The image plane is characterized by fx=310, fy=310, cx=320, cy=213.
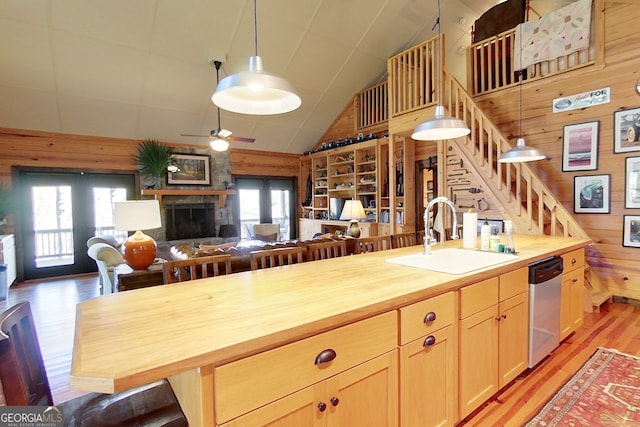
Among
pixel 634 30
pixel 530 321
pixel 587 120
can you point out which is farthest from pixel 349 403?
pixel 634 30

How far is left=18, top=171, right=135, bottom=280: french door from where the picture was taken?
18.9ft

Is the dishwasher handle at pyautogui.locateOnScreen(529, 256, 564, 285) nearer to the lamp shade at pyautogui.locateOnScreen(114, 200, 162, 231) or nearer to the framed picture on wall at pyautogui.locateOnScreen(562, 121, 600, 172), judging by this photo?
the framed picture on wall at pyautogui.locateOnScreen(562, 121, 600, 172)

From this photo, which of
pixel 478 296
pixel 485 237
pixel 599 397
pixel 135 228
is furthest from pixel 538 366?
pixel 135 228

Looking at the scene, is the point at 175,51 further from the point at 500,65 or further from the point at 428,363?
the point at 428,363

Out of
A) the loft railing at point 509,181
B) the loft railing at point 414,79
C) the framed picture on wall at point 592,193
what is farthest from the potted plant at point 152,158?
the framed picture on wall at point 592,193

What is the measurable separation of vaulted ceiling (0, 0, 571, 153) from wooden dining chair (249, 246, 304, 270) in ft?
13.4

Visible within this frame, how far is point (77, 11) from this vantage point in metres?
4.14

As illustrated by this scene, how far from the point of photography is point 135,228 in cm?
278

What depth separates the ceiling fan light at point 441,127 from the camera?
2055 millimetres

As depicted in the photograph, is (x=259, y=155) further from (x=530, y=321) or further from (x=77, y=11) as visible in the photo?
(x=530, y=321)

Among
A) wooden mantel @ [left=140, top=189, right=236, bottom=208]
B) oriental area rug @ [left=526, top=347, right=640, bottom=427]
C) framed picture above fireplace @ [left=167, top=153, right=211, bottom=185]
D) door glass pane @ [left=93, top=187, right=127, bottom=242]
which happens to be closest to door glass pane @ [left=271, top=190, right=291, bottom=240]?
wooden mantel @ [left=140, top=189, right=236, bottom=208]

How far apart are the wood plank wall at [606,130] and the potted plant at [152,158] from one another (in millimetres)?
6755

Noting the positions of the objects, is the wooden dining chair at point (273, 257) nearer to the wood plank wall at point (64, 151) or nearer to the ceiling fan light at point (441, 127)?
the ceiling fan light at point (441, 127)

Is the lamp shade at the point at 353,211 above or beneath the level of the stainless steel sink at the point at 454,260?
above
